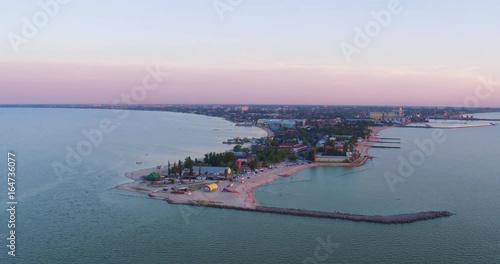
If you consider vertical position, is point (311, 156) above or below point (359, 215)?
above

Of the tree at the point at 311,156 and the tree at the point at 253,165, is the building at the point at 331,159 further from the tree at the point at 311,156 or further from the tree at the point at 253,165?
the tree at the point at 253,165

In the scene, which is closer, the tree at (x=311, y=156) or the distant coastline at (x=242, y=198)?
the distant coastline at (x=242, y=198)

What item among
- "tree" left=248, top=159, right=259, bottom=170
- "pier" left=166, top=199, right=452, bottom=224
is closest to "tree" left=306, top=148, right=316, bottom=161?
"tree" left=248, top=159, right=259, bottom=170

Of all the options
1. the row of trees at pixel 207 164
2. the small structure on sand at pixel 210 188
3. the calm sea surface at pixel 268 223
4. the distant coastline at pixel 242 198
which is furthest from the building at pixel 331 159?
the small structure on sand at pixel 210 188

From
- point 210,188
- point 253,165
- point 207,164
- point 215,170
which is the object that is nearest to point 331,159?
point 253,165

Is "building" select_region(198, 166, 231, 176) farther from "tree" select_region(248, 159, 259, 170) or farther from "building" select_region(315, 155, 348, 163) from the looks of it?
"building" select_region(315, 155, 348, 163)

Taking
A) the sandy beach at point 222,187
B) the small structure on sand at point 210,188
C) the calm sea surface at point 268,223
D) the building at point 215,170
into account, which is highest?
the building at point 215,170

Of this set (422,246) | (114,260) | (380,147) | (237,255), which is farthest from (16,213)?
(380,147)

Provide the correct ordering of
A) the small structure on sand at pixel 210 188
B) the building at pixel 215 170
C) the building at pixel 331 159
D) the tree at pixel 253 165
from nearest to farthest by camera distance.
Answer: the small structure on sand at pixel 210 188 → the building at pixel 215 170 → the tree at pixel 253 165 → the building at pixel 331 159

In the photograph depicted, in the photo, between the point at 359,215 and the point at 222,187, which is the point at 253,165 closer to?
the point at 222,187

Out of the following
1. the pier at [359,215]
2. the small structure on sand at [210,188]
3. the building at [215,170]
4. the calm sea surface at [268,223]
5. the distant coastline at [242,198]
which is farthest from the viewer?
the building at [215,170]

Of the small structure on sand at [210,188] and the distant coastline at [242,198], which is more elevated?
the small structure on sand at [210,188]

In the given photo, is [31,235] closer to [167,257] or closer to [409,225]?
[167,257]
